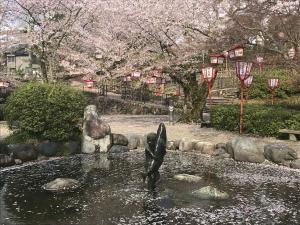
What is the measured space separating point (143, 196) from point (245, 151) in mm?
5363

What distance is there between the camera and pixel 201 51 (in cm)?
1986

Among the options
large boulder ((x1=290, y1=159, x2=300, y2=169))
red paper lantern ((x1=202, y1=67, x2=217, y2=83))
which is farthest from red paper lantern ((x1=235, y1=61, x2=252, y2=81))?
large boulder ((x1=290, y1=159, x2=300, y2=169))

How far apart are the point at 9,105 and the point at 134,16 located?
8069 mm

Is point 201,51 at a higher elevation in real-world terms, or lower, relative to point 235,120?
higher

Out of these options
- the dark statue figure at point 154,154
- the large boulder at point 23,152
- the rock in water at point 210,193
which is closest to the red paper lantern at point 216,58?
the dark statue figure at point 154,154

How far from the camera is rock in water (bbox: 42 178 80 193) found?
33.5ft

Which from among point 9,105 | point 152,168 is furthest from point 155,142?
point 9,105

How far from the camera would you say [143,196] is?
31.5 feet

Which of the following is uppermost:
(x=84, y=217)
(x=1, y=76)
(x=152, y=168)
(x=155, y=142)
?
(x=1, y=76)

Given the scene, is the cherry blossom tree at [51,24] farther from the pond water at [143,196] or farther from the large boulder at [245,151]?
the large boulder at [245,151]

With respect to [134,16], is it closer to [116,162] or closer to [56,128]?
[56,128]

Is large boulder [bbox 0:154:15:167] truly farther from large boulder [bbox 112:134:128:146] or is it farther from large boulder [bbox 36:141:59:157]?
large boulder [bbox 112:134:128:146]

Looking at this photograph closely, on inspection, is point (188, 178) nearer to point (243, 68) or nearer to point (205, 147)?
point (205, 147)

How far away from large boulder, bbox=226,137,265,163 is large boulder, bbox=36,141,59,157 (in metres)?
6.50
